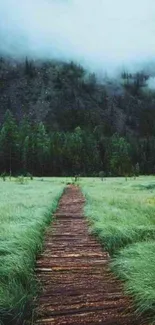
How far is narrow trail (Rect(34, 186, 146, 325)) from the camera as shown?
649 centimetres

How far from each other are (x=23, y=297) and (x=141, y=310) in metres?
1.92

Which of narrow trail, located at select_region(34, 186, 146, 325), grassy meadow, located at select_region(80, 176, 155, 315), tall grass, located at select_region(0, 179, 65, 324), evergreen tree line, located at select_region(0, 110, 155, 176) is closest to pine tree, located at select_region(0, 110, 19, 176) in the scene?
evergreen tree line, located at select_region(0, 110, 155, 176)

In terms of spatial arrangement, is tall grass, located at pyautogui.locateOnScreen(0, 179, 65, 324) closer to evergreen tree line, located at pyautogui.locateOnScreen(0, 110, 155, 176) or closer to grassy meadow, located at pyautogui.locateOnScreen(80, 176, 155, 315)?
grassy meadow, located at pyautogui.locateOnScreen(80, 176, 155, 315)

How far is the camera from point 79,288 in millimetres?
7695

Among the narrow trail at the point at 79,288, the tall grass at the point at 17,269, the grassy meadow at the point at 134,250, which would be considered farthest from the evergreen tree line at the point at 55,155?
the narrow trail at the point at 79,288

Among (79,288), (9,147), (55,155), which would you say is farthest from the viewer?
(55,155)

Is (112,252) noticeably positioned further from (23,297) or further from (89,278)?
(23,297)

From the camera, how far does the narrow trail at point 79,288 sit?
21.3ft

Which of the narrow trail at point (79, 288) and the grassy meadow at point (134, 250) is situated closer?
the narrow trail at point (79, 288)

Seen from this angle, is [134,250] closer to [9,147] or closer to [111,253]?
[111,253]

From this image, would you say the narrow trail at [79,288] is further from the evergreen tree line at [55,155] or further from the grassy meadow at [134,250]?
the evergreen tree line at [55,155]

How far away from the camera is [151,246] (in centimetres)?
953

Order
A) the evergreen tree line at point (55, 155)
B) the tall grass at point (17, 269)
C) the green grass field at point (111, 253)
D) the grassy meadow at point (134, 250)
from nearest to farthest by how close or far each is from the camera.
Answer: the tall grass at point (17, 269) → the green grass field at point (111, 253) → the grassy meadow at point (134, 250) → the evergreen tree line at point (55, 155)

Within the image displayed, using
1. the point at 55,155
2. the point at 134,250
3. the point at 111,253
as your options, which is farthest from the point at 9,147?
the point at 134,250
